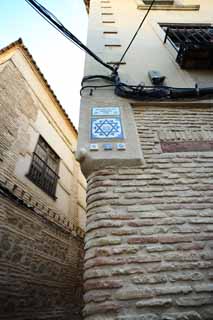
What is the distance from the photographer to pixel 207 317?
58.1 inches

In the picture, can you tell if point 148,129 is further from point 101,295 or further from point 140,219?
point 101,295

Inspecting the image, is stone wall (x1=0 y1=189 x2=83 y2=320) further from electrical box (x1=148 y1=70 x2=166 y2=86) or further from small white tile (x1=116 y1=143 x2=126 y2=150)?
electrical box (x1=148 y1=70 x2=166 y2=86)

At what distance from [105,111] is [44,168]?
3.84 metres

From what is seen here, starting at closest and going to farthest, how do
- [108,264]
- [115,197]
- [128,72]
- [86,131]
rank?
1. [108,264]
2. [115,197]
3. [86,131]
4. [128,72]

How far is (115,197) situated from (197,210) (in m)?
0.83

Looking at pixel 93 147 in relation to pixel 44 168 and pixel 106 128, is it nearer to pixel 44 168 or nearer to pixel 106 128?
pixel 106 128

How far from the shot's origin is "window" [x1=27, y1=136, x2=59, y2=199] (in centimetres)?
563

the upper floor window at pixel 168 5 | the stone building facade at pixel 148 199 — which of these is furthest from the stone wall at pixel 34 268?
the upper floor window at pixel 168 5

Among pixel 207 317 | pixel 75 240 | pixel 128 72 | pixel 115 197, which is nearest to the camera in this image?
pixel 207 317

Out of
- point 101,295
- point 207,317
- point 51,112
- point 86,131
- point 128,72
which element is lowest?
point 207,317

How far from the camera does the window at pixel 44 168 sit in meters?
5.63

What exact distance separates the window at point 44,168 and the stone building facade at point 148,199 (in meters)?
3.04

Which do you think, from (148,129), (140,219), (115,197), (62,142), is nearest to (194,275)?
(140,219)

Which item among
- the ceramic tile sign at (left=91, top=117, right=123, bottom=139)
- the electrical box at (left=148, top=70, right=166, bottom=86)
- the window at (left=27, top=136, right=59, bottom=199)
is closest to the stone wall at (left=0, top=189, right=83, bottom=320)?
the window at (left=27, top=136, right=59, bottom=199)
